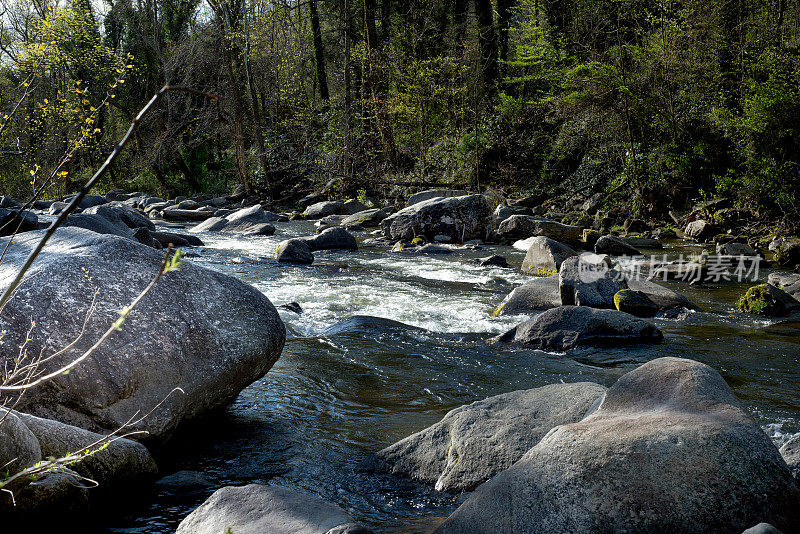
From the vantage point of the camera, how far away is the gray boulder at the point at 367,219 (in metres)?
18.1

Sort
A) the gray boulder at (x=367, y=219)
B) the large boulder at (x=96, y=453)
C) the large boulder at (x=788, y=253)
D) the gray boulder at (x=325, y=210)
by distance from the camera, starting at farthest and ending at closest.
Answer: the gray boulder at (x=325, y=210) → the gray boulder at (x=367, y=219) → the large boulder at (x=788, y=253) → the large boulder at (x=96, y=453)

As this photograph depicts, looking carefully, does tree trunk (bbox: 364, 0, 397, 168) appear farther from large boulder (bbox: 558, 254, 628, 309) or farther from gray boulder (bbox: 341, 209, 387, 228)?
large boulder (bbox: 558, 254, 628, 309)

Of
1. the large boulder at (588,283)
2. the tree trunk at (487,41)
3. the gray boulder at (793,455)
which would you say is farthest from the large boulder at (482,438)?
the tree trunk at (487,41)

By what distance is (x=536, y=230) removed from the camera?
14422 millimetres

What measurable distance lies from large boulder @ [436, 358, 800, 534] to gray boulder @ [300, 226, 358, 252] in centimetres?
1123

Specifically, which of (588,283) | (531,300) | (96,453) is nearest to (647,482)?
(96,453)

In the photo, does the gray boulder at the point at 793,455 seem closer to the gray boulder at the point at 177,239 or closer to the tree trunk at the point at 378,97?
the gray boulder at the point at 177,239

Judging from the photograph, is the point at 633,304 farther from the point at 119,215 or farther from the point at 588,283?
the point at 119,215

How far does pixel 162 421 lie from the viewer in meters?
3.95

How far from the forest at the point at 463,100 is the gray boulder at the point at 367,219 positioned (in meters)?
2.84

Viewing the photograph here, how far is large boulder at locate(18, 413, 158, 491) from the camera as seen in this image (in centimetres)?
321

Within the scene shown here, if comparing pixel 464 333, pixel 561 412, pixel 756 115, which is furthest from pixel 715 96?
pixel 561 412

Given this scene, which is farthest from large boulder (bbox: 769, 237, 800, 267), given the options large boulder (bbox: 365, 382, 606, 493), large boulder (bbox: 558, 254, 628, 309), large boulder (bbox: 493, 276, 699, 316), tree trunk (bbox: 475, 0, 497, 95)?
tree trunk (bbox: 475, 0, 497, 95)

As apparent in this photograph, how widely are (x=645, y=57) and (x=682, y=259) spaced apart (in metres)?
7.46
